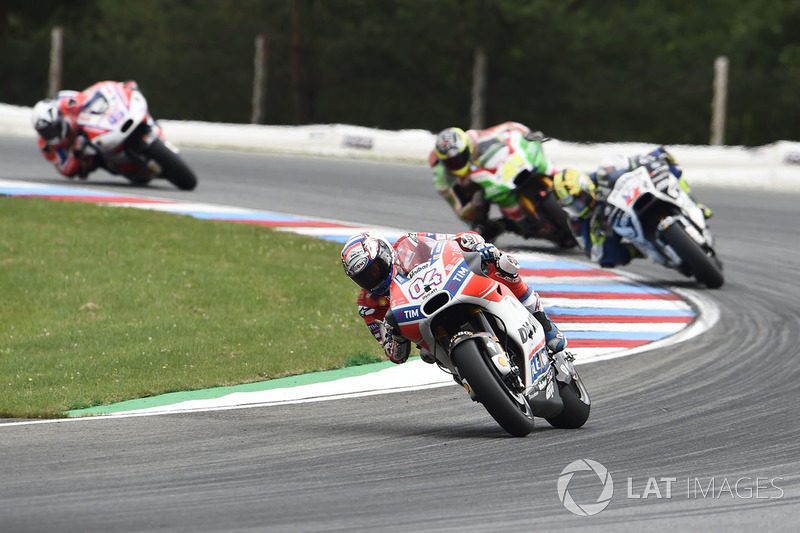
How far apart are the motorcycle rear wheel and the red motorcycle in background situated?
12.2m

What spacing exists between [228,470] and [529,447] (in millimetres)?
1697

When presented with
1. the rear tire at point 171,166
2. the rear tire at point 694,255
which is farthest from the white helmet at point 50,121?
the rear tire at point 694,255

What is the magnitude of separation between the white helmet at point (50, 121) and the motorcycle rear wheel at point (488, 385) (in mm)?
12841

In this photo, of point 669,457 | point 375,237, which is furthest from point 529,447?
point 375,237

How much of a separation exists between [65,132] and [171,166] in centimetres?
159

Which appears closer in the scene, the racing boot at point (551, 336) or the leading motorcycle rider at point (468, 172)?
the racing boot at point (551, 336)

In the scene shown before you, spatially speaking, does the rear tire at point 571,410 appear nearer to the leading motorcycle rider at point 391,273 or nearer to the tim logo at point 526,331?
the leading motorcycle rider at point 391,273

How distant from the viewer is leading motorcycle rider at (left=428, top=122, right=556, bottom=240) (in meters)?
14.7

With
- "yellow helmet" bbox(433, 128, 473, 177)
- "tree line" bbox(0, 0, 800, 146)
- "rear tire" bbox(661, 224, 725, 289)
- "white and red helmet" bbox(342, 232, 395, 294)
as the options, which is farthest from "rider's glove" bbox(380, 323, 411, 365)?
"tree line" bbox(0, 0, 800, 146)

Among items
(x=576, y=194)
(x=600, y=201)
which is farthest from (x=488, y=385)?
(x=576, y=194)

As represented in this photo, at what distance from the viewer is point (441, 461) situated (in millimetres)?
A: 6980

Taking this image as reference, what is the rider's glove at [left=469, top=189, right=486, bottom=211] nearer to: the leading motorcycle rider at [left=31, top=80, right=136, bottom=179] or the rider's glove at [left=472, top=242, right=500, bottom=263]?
the leading motorcycle rider at [left=31, top=80, right=136, bottom=179]

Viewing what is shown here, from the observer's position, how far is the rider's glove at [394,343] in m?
7.78

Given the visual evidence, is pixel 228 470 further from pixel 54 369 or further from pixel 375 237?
pixel 54 369
